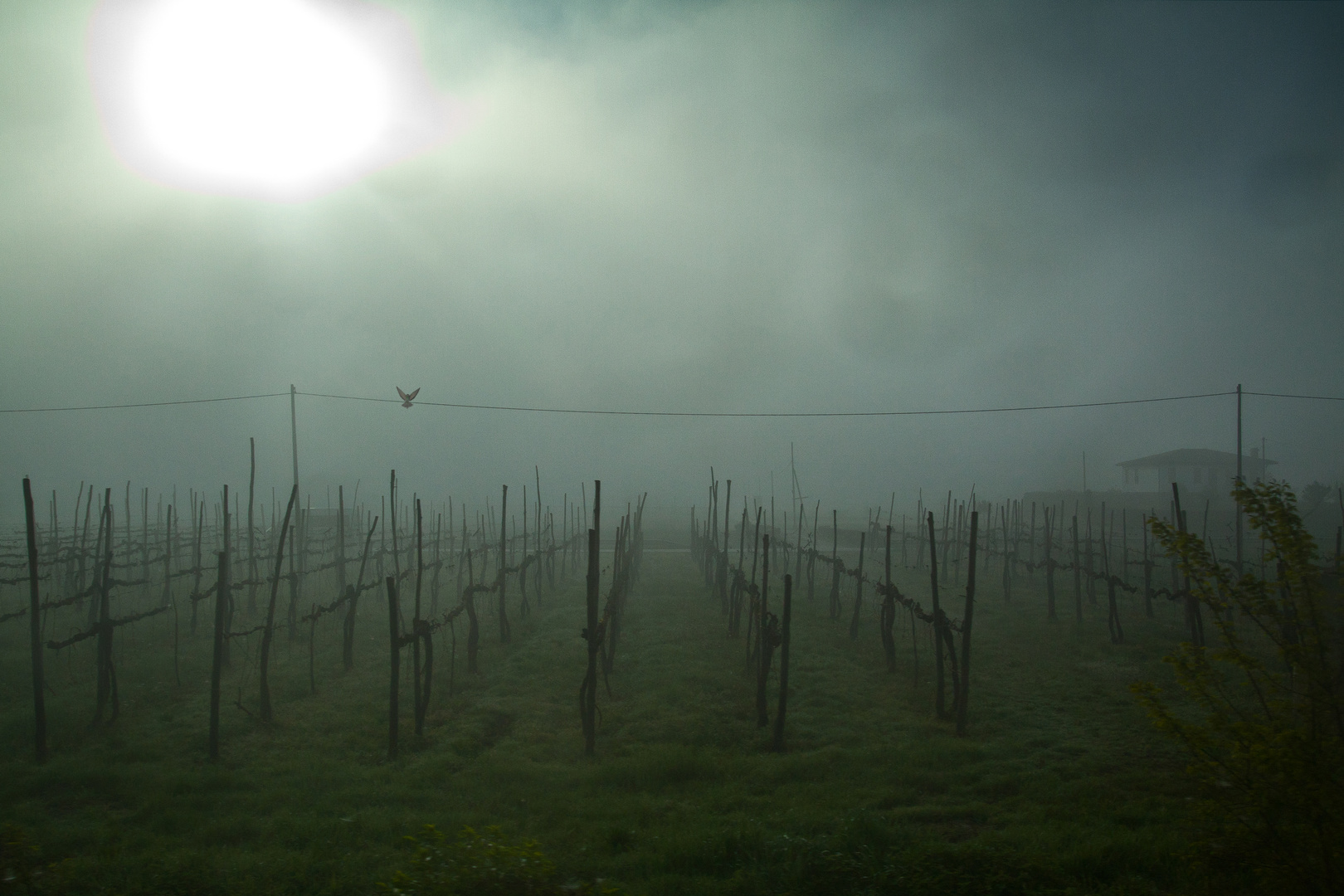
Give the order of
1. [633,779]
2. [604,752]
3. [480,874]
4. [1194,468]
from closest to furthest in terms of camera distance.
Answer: [480,874], [633,779], [604,752], [1194,468]

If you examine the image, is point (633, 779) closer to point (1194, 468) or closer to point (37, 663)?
point (37, 663)

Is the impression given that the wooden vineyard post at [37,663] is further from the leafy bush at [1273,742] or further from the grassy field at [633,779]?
the leafy bush at [1273,742]

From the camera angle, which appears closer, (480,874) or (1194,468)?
(480,874)

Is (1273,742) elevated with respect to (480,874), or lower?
elevated

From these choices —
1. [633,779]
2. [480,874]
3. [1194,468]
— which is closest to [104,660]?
[633,779]

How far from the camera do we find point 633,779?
8.11 metres

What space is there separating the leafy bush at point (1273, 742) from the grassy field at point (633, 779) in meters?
1.11

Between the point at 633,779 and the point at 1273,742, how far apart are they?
6.01 m

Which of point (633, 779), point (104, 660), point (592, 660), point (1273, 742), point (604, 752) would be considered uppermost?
point (1273, 742)

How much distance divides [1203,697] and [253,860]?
7594mm

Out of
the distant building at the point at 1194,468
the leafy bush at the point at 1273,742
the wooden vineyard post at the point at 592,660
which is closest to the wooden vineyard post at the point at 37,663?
the wooden vineyard post at the point at 592,660

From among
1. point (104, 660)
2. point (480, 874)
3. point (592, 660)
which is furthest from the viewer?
point (104, 660)

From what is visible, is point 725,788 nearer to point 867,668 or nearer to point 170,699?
point 867,668

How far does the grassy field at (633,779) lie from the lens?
19.3ft
